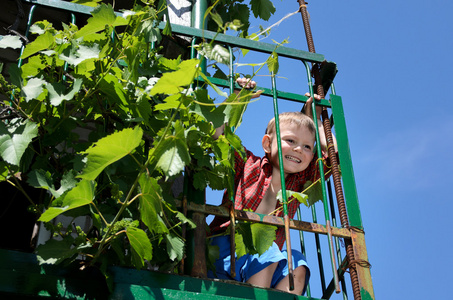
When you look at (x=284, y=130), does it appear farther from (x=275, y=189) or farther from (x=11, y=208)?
(x=11, y=208)

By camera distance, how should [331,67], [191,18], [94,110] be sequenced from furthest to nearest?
1. [191,18]
2. [331,67]
3. [94,110]

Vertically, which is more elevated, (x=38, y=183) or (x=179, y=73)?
(x=179, y=73)

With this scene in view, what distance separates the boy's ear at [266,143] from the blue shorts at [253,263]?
63 cm

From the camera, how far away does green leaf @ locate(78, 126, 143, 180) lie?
188 cm

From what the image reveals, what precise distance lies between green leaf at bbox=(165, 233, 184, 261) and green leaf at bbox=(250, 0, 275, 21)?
1948 mm

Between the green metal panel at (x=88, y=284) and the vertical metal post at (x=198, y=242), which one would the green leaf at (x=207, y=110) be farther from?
the green metal panel at (x=88, y=284)

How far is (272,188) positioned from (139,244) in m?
1.45

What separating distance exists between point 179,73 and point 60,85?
53 cm

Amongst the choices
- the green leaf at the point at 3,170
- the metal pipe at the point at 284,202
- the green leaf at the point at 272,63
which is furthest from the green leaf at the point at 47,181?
the green leaf at the point at 272,63

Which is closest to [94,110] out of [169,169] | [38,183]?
[38,183]

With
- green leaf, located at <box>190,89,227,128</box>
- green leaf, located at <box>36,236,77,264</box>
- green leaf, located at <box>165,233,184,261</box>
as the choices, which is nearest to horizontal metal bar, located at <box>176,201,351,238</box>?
green leaf, located at <box>165,233,184,261</box>

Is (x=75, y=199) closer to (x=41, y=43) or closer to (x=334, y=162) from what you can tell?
(x=41, y=43)

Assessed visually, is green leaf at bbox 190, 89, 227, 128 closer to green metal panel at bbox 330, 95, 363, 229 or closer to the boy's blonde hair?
green metal panel at bbox 330, 95, 363, 229

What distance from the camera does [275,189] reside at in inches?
133
